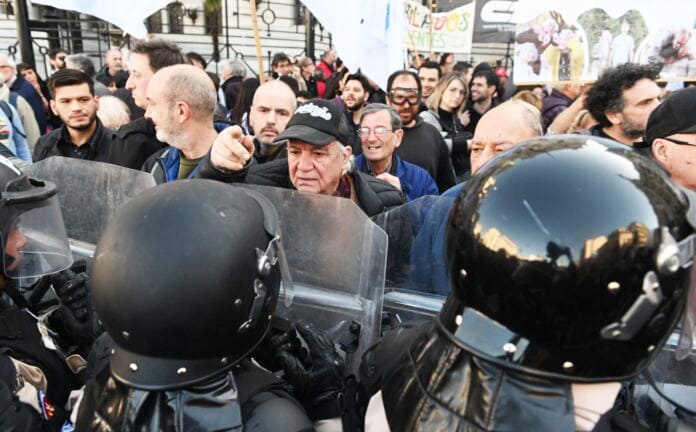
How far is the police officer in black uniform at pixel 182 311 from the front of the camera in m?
1.24

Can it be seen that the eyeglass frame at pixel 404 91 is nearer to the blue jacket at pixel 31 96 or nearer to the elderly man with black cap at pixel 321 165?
the elderly man with black cap at pixel 321 165

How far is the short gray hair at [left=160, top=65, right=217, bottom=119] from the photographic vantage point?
11.1 ft

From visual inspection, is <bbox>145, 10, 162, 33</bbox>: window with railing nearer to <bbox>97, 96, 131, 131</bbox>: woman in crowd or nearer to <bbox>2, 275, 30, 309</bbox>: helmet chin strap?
<bbox>97, 96, 131, 131</bbox>: woman in crowd

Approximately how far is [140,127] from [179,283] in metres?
3.30

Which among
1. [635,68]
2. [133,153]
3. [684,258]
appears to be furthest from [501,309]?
[133,153]

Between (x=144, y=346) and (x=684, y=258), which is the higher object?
(x=684, y=258)

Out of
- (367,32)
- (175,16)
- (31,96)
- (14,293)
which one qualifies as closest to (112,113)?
(31,96)

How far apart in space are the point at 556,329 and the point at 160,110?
2.97m

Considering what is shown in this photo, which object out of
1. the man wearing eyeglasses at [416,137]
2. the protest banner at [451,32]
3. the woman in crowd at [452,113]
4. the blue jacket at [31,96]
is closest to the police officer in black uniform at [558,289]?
the man wearing eyeglasses at [416,137]

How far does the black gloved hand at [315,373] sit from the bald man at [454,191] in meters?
0.44

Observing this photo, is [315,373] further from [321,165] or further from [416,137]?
[416,137]

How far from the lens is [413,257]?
1858 mm

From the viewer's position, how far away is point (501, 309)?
107cm

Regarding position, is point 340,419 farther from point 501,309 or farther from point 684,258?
point 684,258
